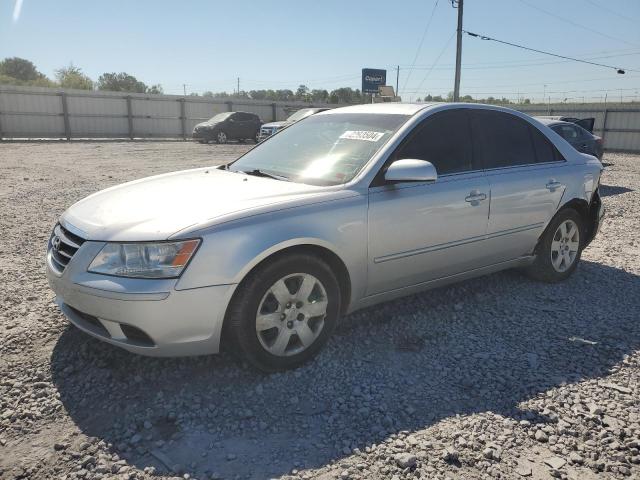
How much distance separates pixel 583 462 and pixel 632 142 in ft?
91.9

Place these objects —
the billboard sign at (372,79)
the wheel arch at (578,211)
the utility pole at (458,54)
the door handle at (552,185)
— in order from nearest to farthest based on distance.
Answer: the door handle at (552,185) < the wheel arch at (578,211) < the utility pole at (458,54) < the billboard sign at (372,79)

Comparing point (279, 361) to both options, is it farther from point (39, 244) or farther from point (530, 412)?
point (39, 244)

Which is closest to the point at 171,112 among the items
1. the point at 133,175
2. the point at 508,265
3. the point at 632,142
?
the point at 133,175

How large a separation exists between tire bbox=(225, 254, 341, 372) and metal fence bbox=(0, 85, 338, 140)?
2639 cm

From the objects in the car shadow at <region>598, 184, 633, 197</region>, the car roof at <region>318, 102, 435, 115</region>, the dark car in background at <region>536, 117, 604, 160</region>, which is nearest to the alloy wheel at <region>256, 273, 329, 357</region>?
the car roof at <region>318, 102, 435, 115</region>

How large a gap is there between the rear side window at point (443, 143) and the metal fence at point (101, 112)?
26135 millimetres

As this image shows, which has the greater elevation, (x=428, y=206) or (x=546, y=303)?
(x=428, y=206)

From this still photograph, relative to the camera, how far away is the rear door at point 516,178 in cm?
421

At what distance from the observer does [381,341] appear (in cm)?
369

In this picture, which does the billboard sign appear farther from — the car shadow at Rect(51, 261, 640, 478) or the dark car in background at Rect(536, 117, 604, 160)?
the car shadow at Rect(51, 261, 640, 478)

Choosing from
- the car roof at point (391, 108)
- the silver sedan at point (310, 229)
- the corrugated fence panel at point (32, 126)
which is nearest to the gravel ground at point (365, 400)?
the silver sedan at point (310, 229)

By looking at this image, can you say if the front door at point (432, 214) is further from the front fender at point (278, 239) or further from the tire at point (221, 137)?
the tire at point (221, 137)

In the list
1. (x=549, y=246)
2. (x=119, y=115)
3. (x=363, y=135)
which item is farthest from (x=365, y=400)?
(x=119, y=115)

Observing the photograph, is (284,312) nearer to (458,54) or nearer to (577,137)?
(577,137)
